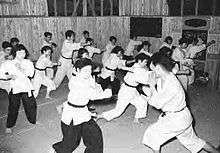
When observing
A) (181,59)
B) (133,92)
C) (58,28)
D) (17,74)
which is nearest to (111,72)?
(133,92)

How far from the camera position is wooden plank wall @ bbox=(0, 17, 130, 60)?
10.4 meters

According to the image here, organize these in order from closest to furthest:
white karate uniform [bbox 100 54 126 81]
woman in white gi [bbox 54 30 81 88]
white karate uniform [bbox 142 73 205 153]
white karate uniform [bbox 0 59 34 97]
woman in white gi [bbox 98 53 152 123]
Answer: white karate uniform [bbox 142 73 205 153] → white karate uniform [bbox 0 59 34 97] → woman in white gi [bbox 98 53 152 123] → white karate uniform [bbox 100 54 126 81] → woman in white gi [bbox 54 30 81 88]

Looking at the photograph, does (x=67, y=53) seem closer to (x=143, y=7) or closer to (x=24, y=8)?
(x=24, y=8)

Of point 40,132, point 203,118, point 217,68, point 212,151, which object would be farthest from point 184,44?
point 40,132

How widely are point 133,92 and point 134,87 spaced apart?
0.37 ft

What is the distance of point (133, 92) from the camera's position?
19.4ft

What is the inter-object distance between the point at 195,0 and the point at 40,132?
25.9 ft

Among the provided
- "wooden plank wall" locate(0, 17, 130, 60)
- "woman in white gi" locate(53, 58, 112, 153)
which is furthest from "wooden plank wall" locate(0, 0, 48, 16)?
"woman in white gi" locate(53, 58, 112, 153)

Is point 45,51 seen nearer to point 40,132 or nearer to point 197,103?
point 40,132

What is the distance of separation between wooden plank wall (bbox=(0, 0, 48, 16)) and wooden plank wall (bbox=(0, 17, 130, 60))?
0.26m

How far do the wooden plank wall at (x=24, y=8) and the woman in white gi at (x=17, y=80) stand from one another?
534cm

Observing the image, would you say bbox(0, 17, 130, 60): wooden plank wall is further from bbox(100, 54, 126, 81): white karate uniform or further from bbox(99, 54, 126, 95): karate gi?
bbox(100, 54, 126, 81): white karate uniform

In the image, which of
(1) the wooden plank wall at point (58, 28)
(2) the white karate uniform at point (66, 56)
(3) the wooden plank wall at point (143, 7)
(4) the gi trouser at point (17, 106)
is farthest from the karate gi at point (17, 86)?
(3) the wooden plank wall at point (143, 7)

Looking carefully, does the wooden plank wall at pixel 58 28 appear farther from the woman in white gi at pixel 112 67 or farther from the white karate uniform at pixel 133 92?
the white karate uniform at pixel 133 92
